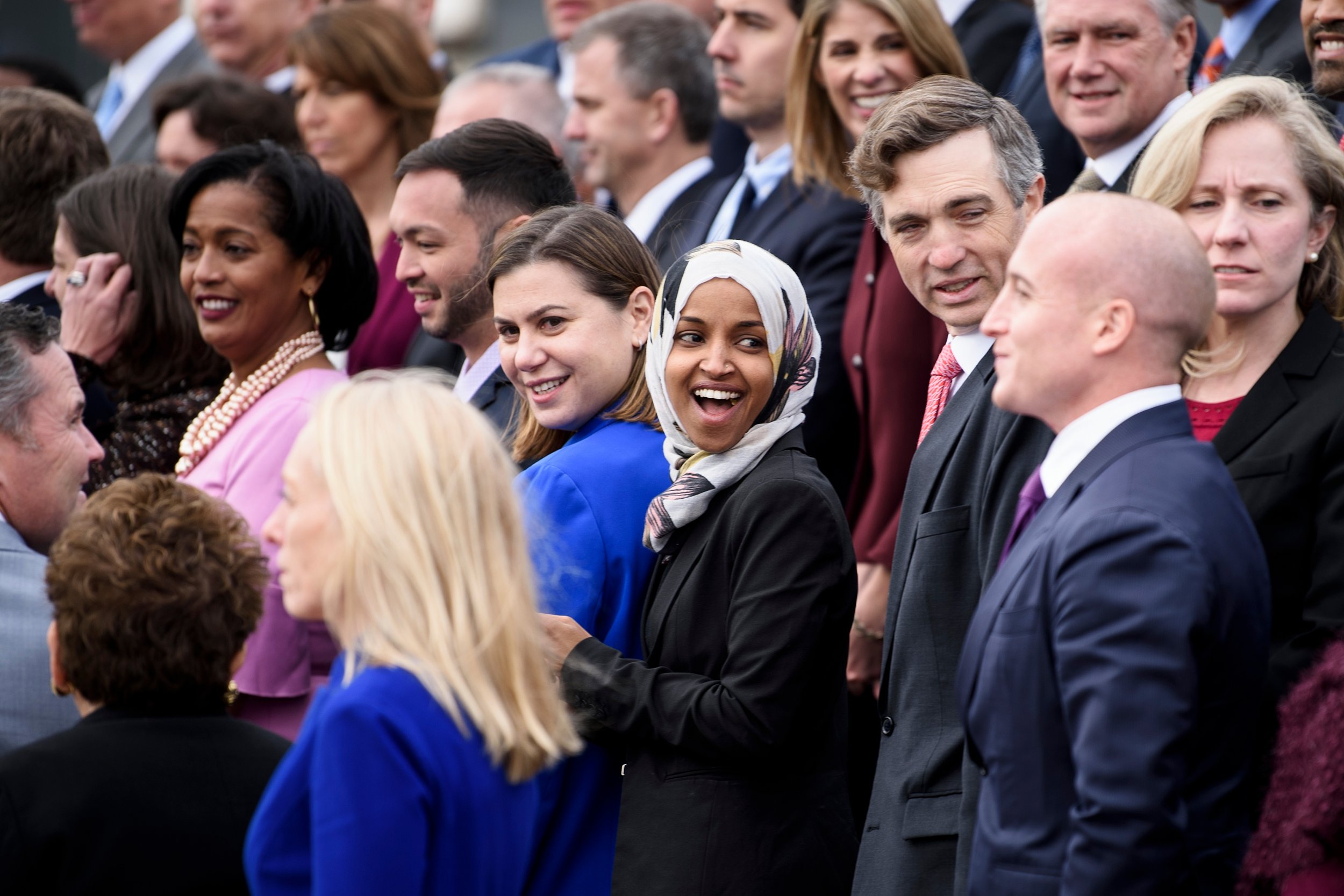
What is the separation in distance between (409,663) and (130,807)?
0.78m

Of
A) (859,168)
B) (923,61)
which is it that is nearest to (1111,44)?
(923,61)

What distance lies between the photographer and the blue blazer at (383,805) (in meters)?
2.31

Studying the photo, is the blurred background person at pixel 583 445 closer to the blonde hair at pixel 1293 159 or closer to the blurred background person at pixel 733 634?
the blurred background person at pixel 733 634

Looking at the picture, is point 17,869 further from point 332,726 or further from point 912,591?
point 912,591

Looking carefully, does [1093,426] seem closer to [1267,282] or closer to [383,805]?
[1267,282]

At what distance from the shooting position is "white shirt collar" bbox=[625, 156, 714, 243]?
619cm

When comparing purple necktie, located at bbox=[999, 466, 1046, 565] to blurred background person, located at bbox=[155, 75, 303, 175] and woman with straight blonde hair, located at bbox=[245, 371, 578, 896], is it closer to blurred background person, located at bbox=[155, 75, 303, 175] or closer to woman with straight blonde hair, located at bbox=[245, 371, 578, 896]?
woman with straight blonde hair, located at bbox=[245, 371, 578, 896]

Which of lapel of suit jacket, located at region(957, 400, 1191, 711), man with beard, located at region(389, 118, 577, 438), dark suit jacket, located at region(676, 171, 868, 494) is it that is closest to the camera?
lapel of suit jacket, located at region(957, 400, 1191, 711)

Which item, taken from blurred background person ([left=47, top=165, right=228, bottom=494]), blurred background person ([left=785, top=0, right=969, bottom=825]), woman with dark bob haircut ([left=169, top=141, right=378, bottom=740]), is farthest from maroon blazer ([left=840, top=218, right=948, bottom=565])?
blurred background person ([left=47, top=165, right=228, bottom=494])

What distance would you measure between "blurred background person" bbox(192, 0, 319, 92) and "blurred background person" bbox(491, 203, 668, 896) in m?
5.00

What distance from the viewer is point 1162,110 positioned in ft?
15.8

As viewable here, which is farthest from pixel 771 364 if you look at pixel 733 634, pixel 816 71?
pixel 816 71

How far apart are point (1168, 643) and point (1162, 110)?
2865mm

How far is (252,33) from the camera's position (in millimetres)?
8414
